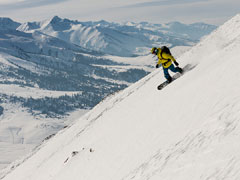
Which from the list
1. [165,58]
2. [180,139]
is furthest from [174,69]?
[180,139]

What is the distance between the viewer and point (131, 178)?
1183 cm

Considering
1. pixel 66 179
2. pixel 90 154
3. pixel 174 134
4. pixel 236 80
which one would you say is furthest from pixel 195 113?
pixel 66 179

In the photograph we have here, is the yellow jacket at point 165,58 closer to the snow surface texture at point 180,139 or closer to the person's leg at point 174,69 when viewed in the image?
the person's leg at point 174,69

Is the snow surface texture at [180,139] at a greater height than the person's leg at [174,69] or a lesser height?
lesser

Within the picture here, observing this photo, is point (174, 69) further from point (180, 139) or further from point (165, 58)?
point (180, 139)

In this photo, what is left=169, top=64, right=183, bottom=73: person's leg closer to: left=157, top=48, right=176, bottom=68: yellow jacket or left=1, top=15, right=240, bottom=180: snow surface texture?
left=157, top=48, right=176, bottom=68: yellow jacket

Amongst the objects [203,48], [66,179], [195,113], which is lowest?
[66,179]

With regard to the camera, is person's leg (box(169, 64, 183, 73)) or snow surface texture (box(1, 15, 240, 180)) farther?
person's leg (box(169, 64, 183, 73))

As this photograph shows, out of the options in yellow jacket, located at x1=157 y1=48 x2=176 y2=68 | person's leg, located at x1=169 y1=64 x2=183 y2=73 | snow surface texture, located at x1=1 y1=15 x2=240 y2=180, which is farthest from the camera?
person's leg, located at x1=169 y1=64 x2=183 y2=73

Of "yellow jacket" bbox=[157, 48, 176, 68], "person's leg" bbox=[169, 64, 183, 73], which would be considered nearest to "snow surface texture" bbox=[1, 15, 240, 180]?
"person's leg" bbox=[169, 64, 183, 73]

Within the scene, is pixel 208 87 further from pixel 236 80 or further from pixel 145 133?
pixel 145 133

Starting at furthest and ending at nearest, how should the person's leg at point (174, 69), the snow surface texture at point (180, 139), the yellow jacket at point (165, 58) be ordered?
the person's leg at point (174, 69) < the yellow jacket at point (165, 58) < the snow surface texture at point (180, 139)

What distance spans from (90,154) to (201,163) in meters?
11.5

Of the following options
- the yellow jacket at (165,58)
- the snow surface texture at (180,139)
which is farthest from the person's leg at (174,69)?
the snow surface texture at (180,139)
